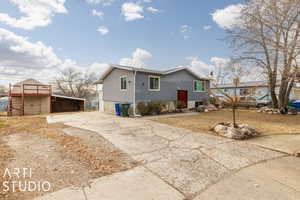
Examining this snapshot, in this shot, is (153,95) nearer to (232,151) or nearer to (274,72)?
(232,151)

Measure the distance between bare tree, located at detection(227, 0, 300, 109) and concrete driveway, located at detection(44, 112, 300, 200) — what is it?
643 centimetres

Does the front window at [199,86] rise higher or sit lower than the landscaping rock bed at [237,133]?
higher

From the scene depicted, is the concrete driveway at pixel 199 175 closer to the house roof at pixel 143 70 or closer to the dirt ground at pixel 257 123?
the dirt ground at pixel 257 123

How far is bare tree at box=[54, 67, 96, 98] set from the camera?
2938cm

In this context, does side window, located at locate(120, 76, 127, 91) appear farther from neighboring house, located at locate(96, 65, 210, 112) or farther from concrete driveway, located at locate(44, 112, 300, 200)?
concrete driveway, located at locate(44, 112, 300, 200)

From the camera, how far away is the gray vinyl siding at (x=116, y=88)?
A: 11.0m

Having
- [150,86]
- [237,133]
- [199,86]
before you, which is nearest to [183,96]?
[199,86]

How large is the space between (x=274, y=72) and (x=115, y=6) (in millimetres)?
13101

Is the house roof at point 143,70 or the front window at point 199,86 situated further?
the front window at point 199,86

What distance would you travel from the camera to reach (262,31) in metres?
10.6

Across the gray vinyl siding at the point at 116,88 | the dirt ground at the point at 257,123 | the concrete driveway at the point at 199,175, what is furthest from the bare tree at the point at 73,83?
the concrete driveway at the point at 199,175

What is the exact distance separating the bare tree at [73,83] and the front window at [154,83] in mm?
22344

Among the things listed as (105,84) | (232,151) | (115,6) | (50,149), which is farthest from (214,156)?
(105,84)

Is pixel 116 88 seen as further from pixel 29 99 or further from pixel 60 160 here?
pixel 29 99
